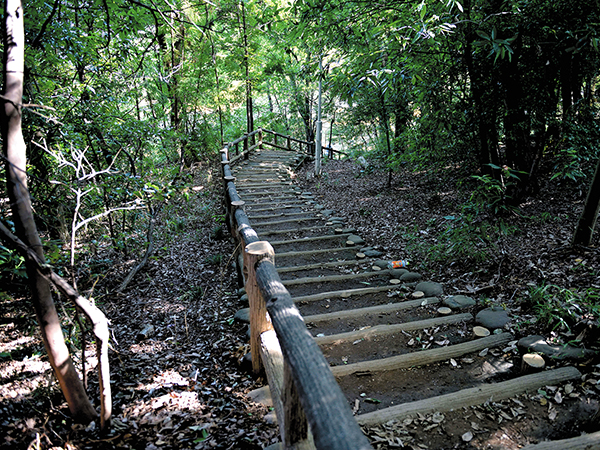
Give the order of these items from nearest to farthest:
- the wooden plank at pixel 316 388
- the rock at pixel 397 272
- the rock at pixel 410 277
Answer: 1. the wooden plank at pixel 316 388
2. the rock at pixel 410 277
3. the rock at pixel 397 272

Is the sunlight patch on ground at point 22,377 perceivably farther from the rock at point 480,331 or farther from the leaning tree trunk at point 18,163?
the rock at point 480,331

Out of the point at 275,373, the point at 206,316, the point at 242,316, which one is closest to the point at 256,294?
the point at 275,373

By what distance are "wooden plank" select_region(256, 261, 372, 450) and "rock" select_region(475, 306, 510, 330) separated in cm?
235

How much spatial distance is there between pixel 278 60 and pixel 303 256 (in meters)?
12.6

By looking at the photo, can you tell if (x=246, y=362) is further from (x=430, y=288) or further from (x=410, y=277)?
(x=410, y=277)

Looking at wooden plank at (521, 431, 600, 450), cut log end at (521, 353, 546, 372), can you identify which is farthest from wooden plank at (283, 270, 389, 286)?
wooden plank at (521, 431, 600, 450)

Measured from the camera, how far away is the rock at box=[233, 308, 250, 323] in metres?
3.80

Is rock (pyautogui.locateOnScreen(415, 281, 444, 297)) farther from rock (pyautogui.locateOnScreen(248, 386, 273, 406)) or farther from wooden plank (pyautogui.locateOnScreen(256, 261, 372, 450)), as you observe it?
wooden plank (pyautogui.locateOnScreen(256, 261, 372, 450))

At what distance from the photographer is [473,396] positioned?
223 cm

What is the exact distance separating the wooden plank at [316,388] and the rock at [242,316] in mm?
2096

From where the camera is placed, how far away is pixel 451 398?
2221mm

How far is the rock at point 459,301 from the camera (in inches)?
138

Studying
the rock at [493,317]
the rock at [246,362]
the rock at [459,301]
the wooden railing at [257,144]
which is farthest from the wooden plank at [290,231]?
the wooden railing at [257,144]

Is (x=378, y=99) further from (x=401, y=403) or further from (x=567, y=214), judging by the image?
(x=401, y=403)
